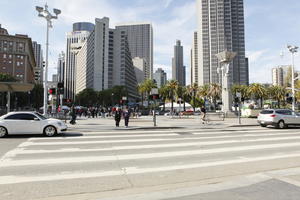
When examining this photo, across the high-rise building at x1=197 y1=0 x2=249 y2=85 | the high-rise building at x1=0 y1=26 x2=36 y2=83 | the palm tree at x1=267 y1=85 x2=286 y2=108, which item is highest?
the high-rise building at x1=197 y1=0 x2=249 y2=85

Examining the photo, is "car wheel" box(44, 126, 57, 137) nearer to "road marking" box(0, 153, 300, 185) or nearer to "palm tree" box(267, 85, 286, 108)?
"road marking" box(0, 153, 300, 185)

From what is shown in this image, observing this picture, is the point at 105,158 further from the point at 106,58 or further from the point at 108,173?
the point at 106,58

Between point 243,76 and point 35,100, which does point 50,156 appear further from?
→ point 243,76

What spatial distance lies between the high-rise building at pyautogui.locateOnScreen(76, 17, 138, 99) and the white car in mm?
123618

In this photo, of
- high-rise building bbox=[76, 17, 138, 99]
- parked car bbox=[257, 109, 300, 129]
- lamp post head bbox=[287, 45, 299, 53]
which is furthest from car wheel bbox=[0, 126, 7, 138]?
high-rise building bbox=[76, 17, 138, 99]

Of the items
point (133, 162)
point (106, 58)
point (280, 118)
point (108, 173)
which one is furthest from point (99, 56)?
point (108, 173)

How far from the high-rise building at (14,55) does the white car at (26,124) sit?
10136 centimetres

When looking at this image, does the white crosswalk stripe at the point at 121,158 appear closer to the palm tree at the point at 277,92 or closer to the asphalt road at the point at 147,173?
the asphalt road at the point at 147,173

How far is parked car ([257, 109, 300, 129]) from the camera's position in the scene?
1848 centimetres

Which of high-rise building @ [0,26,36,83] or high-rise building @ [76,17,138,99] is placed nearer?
high-rise building @ [0,26,36,83]

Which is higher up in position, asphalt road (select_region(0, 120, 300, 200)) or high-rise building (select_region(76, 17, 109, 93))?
high-rise building (select_region(76, 17, 109, 93))

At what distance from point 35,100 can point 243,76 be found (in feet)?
436

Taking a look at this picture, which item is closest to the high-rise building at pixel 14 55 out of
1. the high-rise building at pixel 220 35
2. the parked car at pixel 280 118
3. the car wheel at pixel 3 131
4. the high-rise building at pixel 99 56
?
the high-rise building at pixel 99 56

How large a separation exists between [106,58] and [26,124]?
13021cm
